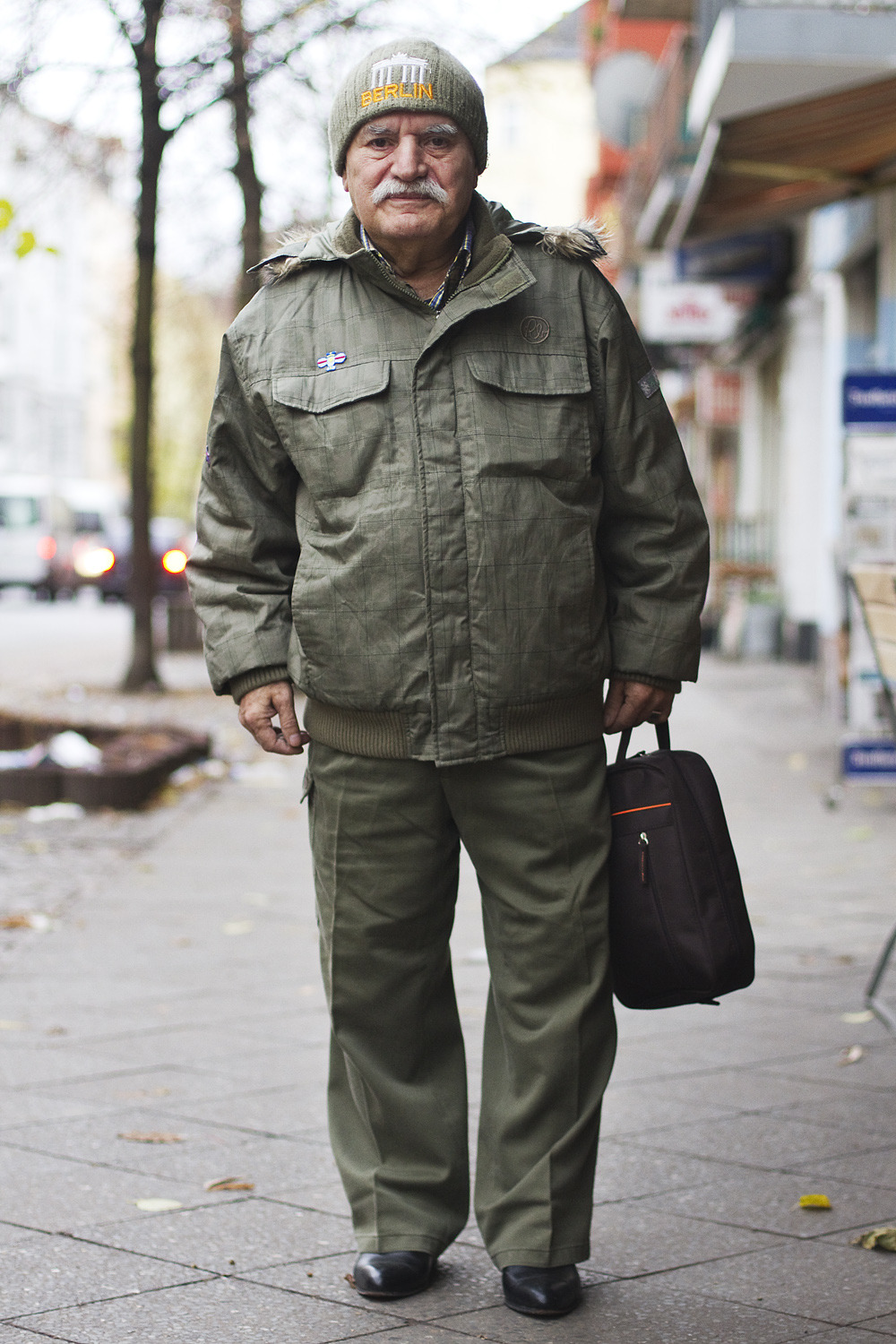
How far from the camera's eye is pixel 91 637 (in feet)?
78.1

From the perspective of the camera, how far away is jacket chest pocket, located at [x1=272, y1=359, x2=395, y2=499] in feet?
9.61

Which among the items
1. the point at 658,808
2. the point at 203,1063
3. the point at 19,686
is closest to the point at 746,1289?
the point at 658,808

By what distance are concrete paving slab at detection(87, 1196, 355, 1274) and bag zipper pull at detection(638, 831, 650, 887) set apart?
0.92 metres

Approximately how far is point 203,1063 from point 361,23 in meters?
10.8

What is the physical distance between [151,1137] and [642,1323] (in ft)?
4.49

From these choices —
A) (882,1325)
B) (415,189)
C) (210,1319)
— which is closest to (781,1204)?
(882,1325)

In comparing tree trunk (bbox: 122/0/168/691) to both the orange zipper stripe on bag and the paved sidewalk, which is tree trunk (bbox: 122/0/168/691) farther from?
the orange zipper stripe on bag

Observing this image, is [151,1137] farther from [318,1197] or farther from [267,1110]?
[318,1197]

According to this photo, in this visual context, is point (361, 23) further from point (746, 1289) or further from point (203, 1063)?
point (746, 1289)

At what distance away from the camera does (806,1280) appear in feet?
10.3

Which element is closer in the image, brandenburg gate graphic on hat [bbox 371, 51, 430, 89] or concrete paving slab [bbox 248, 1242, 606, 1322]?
brandenburg gate graphic on hat [bbox 371, 51, 430, 89]

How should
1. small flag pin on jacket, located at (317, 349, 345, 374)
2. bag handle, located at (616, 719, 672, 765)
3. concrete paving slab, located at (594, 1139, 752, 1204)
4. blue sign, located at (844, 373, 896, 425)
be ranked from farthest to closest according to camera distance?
blue sign, located at (844, 373, 896, 425)
concrete paving slab, located at (594, 1139, 752, 1204)
bag handle, located at (616, 719, 672, 765)
small flag pin on jacket, located at (317, 349, 345, 374)

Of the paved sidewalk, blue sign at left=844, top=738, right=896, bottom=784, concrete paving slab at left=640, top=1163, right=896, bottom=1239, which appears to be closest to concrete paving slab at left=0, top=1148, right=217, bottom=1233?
the paved sidewalk

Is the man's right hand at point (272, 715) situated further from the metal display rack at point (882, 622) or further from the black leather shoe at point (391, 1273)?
the metal display rack at point (882, 622)
